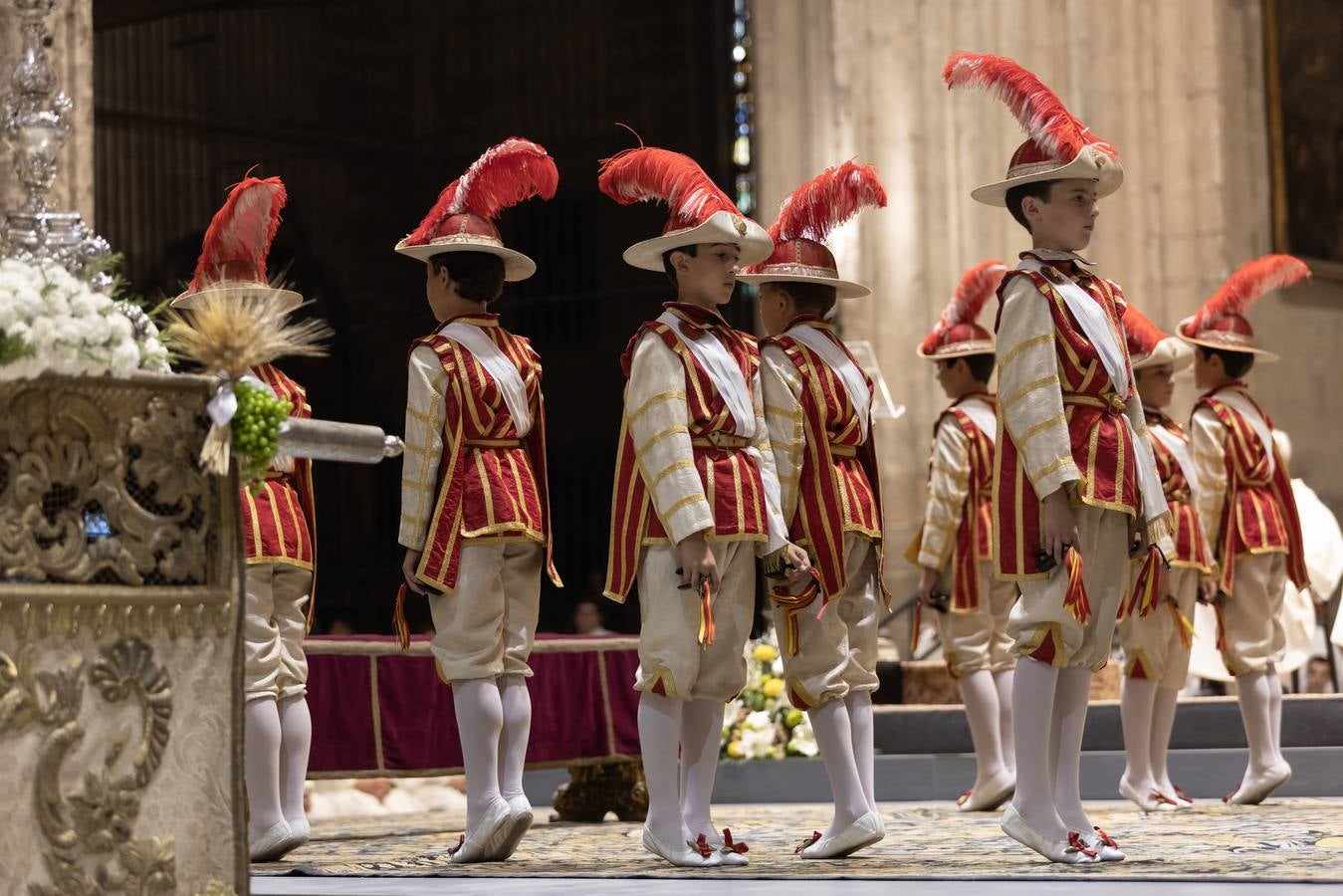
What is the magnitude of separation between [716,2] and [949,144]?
225cm

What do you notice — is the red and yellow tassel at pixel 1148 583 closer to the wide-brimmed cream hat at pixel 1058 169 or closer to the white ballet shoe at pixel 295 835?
the wide-brimmed cream hat at pixel 1058 169

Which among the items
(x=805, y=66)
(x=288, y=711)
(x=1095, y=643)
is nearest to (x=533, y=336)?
(x=805, y=66)

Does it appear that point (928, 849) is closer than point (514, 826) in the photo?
No

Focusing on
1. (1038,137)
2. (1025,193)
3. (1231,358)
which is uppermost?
(1038,137)

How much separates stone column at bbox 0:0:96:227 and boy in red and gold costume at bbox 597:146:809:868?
11.0 feet

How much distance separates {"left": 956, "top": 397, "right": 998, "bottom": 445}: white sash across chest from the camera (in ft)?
25.1

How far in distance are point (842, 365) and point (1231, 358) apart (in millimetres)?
2664

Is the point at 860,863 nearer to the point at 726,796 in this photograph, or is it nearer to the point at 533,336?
the point at 726,796

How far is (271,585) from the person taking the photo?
5734 mm

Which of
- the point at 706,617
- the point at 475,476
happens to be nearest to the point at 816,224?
the point at 475,476

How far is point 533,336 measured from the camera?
14.9 metres

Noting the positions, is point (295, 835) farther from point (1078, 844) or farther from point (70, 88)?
point (70, 88)

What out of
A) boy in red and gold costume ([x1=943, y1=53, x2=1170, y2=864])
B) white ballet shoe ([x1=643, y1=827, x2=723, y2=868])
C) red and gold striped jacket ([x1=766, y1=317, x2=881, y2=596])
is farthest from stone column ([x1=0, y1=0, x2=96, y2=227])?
boy in red and gold costume ([x1=943, y1=53, x2=1170, y2=864])

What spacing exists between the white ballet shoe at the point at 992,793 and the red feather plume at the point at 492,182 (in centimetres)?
294
